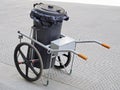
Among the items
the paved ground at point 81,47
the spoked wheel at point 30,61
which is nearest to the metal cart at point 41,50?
the spoked wheel at point 30,61

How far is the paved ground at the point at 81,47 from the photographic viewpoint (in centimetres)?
258

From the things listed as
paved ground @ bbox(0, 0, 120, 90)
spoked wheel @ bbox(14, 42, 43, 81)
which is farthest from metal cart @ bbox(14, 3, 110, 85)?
paved ground @ bbox(0, 0, 120, 90)

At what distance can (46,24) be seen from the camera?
7.57ft

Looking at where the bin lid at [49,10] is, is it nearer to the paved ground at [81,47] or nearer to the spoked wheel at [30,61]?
the spoked wheel at [30,61]

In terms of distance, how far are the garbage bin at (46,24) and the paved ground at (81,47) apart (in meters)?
0.36

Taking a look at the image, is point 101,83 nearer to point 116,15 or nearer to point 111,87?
point 111,87

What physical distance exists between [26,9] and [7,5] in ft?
2.08

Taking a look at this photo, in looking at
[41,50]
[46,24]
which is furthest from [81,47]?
[46,24]

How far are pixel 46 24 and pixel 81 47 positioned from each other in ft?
4.63

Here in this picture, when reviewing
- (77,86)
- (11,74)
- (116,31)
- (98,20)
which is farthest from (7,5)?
(77,86)

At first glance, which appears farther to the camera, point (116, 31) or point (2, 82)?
point (116, 31)

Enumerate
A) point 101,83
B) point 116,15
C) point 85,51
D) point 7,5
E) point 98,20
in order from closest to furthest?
point 101,83 < point 85,51 < point 98,20 < point 116,15 < point 7,5

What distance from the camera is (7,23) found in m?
4.59

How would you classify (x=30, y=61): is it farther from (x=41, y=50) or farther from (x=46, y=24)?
(x=46, y=24)
